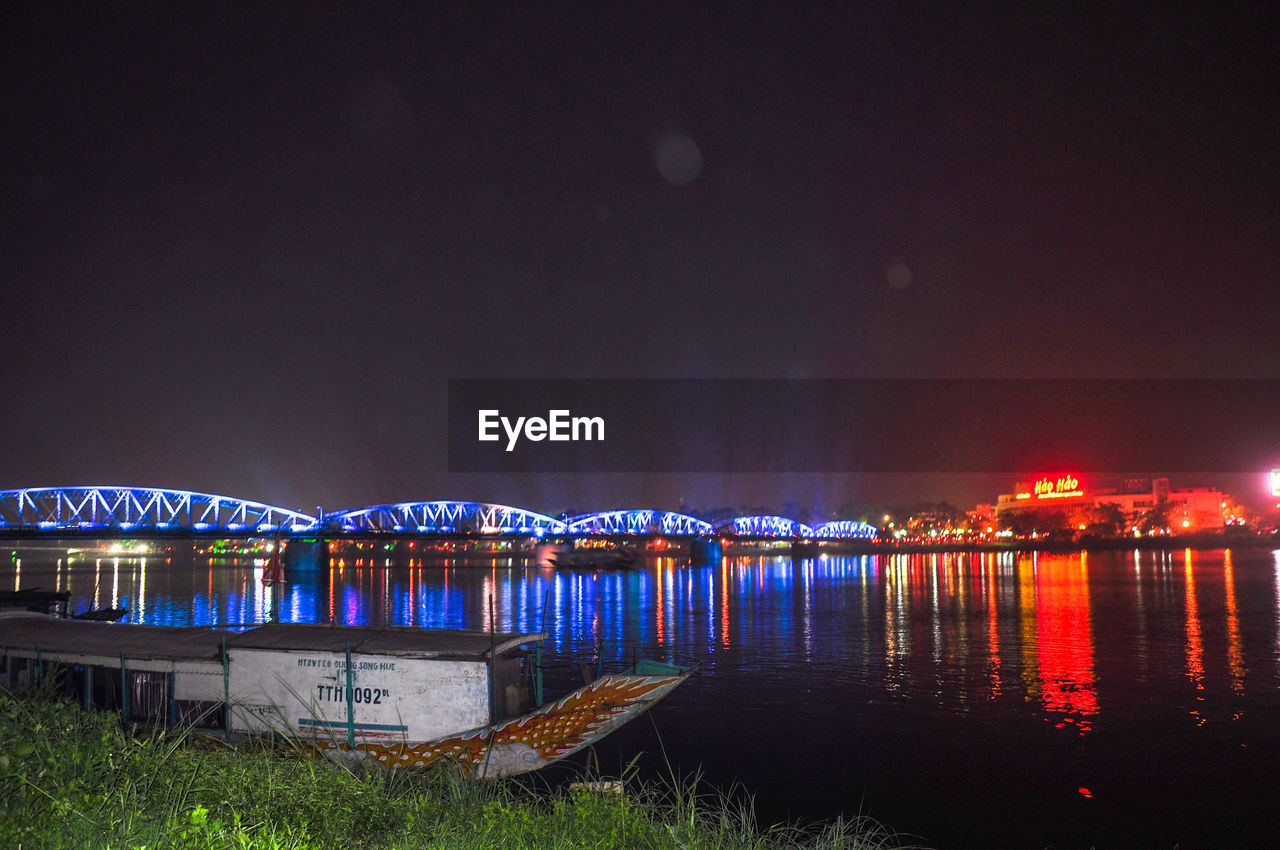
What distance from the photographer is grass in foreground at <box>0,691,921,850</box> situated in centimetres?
793

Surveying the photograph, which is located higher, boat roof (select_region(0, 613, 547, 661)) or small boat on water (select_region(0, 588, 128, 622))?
boat roof (select_region(0, 613, 547, 661))

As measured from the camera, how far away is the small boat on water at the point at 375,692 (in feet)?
58.1

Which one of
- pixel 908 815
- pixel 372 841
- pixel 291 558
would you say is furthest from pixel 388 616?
pixel 291 558

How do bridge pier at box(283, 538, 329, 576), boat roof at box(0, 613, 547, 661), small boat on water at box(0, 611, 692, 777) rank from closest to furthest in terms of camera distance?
small boat on water at box(0, 611, 692, 777) → boat roof at box(0, 613, 547, 661) → bridge pier at box(283, 538, 329, 576)

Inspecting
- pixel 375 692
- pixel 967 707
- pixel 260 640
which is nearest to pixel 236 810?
pixel 375 692

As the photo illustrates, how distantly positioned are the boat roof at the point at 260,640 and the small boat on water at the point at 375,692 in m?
0.04

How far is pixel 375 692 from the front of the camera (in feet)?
Result: 59.1

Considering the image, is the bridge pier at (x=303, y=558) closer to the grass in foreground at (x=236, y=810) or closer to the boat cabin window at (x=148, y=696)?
the boat cabin window at (x=148, y=696)

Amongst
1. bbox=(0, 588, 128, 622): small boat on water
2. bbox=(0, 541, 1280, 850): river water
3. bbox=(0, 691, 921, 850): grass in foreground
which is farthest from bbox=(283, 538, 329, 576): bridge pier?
bbox=(0, 691, 921, 850): grass in foreground

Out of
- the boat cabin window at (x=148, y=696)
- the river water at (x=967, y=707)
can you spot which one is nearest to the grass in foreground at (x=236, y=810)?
the river water at (x=967, y=707)

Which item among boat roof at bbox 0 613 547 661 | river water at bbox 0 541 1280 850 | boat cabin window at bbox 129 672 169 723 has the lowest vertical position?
river water at bbox 0 541 1280 850

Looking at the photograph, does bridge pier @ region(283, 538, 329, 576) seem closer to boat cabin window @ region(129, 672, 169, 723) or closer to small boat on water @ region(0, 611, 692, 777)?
boat cabin window @ region(129, 672, 169, 723)

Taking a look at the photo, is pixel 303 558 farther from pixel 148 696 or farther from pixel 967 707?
pixel 148 696

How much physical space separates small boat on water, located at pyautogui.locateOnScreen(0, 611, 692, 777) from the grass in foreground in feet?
18.2
